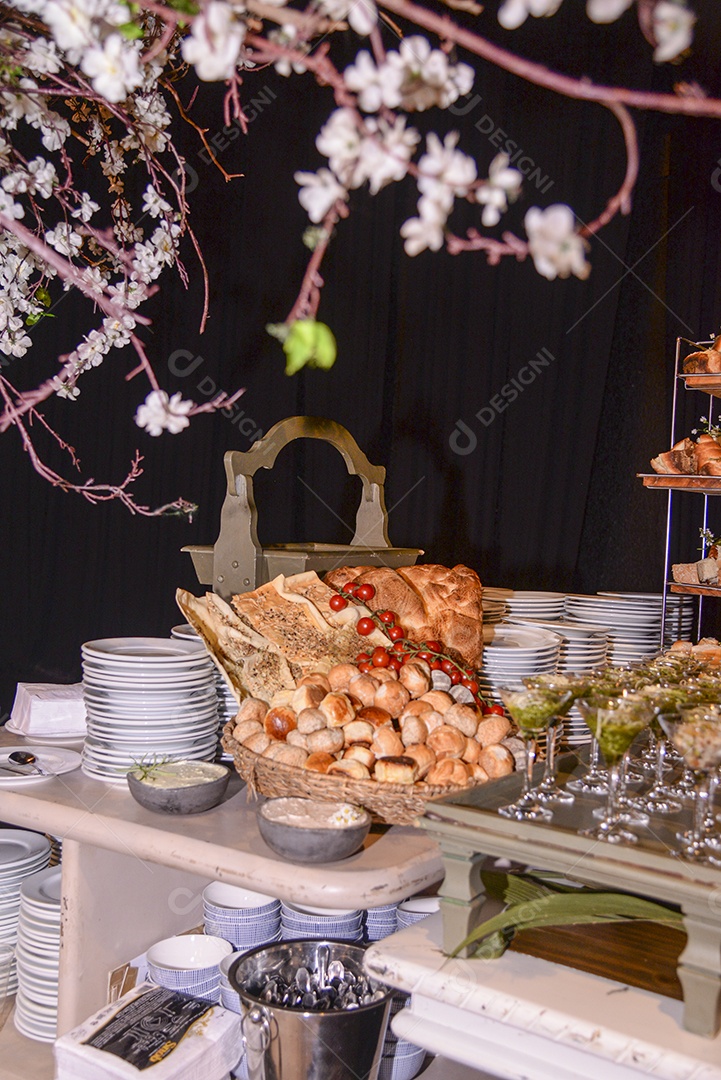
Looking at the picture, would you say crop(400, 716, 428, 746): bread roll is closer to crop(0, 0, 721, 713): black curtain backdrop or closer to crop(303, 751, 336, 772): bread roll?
crop(303, 751, 336, 772): bread roll

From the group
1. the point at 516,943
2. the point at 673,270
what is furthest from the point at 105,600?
the point at 516,943

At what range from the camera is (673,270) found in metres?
4.30

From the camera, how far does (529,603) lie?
2.92 m

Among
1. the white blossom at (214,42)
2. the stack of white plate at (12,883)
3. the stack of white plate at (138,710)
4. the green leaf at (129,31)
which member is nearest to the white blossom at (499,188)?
the white blossom at (214,42)

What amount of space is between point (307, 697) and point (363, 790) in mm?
245

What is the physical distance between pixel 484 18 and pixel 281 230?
1436 mm

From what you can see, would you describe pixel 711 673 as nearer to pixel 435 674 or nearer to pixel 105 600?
pixel 435 674

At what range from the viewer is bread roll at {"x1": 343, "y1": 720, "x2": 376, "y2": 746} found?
5.40ft

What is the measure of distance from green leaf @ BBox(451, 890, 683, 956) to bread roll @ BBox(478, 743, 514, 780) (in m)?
0.24

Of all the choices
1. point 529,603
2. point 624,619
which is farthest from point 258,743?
point 624,619

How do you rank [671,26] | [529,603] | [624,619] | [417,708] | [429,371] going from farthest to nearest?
1. [429,371]
2. [624,619]
3. [529,603]
4. [417,708]
5. [671,26]

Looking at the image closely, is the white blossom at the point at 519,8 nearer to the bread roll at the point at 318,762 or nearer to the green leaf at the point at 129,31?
the green leaf at the point at 129,31

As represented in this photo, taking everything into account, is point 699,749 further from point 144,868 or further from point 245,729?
point 144,868

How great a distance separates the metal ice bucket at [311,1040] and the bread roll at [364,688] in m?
0.47
